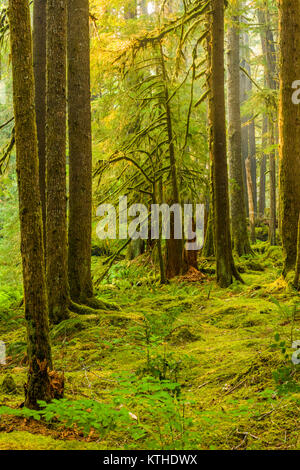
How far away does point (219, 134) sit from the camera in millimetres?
10273

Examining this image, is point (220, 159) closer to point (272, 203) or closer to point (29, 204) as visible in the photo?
point (29, 204)

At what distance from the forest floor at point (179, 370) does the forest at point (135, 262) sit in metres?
0.02

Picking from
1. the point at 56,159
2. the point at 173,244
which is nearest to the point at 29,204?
the point at 56,159

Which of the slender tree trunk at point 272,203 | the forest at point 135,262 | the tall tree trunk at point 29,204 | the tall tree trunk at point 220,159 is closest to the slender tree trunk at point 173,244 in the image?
the forest at point 135,262

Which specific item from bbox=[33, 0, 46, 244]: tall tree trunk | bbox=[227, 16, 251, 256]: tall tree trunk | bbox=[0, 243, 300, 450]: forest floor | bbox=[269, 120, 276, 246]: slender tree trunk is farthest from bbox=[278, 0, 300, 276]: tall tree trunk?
bbox=[269, 120, 276, 246]: slender tree trunk

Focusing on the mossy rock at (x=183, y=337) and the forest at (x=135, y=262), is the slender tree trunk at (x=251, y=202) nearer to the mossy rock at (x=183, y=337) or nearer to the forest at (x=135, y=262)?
the forest at (x=135, y=262)

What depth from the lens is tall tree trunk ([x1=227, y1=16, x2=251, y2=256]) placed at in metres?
15.4

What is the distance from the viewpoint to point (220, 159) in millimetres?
10289

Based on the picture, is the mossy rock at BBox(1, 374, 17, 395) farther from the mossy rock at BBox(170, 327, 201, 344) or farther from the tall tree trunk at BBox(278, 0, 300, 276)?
the tall tree trunk at BBox(278, 0, 300, 276)

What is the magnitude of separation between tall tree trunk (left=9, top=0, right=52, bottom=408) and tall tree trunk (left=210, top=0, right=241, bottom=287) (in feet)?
22.3

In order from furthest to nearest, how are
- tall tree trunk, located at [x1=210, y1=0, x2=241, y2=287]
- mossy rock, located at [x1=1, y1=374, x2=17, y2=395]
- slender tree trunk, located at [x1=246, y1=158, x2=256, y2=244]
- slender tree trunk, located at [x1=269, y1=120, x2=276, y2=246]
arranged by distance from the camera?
slender tree trunk, located at [x1=246, y1=158, x2=256, y2=244], slender tree trunk, located at [x1=269, y1=120, x2=276, y2=246], tall tree trunk, located at [x1=210, y1=0, x2=241, y2=287], mossy rock, located at [x1=1, y1=374, x2=17, y2=395]

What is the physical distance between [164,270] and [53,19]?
6.85m

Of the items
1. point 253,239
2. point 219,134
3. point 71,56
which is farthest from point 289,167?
point 253,239
